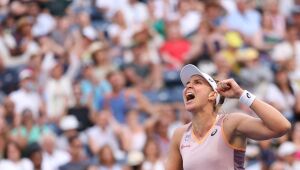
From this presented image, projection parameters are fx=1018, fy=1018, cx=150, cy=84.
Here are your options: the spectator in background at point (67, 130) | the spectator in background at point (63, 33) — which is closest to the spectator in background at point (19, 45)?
the spectator in background at point (63, 33)

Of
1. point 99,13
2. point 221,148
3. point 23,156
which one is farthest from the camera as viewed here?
point 99,13

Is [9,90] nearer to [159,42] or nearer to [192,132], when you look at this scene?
[159,42]

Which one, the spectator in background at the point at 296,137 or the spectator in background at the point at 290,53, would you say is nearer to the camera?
the spectator in background at the point at 296,137

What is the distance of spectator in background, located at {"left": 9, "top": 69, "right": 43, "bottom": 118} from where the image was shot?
48.2 feet

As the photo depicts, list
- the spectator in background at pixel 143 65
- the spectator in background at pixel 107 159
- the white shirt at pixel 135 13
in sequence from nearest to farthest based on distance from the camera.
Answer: the spectator in background at pixel 107 159 → the spectator in background at pixel 143 65 → the white shirt at pixel 135 13

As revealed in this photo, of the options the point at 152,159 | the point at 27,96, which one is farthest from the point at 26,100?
the point at 152,159

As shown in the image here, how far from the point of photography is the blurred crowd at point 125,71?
13.6m

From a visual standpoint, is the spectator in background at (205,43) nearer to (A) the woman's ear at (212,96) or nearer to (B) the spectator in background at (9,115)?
(B) the spectator in background at (9,115)

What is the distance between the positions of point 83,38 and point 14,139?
2841mm

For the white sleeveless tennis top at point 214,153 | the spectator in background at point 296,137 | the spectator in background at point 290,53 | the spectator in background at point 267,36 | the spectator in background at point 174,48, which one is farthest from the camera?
the spectator in background at point 267,36

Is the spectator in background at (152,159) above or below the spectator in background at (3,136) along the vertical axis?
below

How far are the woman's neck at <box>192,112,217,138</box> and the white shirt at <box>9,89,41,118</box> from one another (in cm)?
730

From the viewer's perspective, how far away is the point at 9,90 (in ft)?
49.6

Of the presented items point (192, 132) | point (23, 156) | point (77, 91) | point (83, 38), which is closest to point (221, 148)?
point (192, 132)
